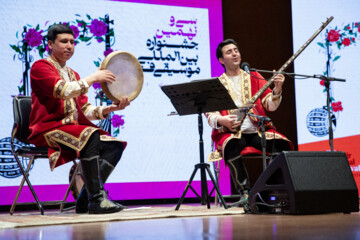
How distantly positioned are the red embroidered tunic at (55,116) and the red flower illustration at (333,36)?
9.37ft

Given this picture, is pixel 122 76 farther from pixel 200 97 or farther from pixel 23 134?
pixel 23 134

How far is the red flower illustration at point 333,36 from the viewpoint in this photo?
521 cm

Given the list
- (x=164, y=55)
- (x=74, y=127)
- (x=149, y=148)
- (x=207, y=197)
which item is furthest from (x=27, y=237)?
(x=164, y=55)

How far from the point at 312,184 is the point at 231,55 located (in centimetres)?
182

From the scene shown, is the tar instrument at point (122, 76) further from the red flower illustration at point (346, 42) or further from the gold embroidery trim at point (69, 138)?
the red flower illustration at point (346, 42)

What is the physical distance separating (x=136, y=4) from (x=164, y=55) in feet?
1.95

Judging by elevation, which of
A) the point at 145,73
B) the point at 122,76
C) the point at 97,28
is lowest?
the point at 122,76

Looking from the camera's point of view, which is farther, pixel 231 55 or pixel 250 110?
pixel 231 55

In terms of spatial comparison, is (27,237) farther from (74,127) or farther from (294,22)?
(294,22)

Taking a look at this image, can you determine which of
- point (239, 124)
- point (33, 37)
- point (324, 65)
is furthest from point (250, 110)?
point (33, 37)

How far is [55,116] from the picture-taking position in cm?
346

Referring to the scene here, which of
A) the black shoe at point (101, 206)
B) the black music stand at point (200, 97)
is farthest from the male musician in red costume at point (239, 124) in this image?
the black shoe at point (101, 206)

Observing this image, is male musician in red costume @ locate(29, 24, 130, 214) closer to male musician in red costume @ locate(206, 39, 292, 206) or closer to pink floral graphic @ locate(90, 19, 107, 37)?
male musician in red costume @ locate(206, 39, 292, 206)

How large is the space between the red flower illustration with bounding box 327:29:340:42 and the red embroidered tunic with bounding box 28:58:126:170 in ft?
9.37
